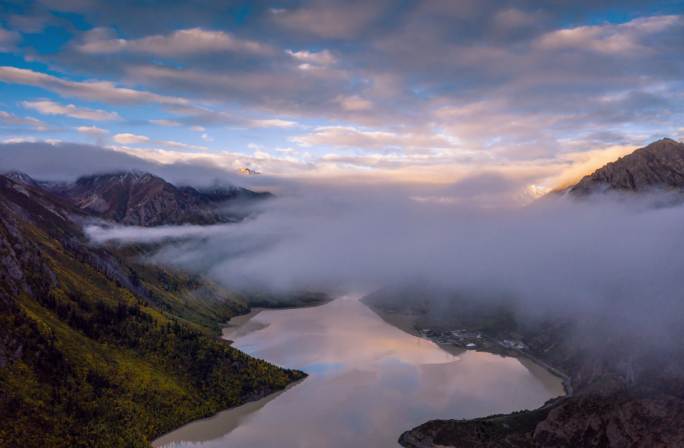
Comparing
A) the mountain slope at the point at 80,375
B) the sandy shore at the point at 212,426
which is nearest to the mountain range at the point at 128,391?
the mountain slope at the point at 80,375

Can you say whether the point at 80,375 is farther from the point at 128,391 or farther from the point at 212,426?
the point at 212,426

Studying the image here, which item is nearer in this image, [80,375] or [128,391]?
[80,375]

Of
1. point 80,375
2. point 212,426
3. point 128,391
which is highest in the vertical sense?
point 80,375

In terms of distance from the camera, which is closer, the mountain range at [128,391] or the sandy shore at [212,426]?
the mountain range at [128,391]

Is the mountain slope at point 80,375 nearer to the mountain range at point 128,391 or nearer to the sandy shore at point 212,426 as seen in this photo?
the mountain range at point 128,391

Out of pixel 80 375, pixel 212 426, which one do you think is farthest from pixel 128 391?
pixel 212 426

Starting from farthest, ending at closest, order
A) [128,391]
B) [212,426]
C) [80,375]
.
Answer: [212,426] < [128,391] < [80,375]

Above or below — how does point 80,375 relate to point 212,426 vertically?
above

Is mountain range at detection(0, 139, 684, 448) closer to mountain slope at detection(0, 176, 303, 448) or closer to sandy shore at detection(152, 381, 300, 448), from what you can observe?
mountain slope at detection(0, 176, 303, 448)

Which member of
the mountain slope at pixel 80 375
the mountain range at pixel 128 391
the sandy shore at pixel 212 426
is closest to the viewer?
the mountain slope at pixel 80 375

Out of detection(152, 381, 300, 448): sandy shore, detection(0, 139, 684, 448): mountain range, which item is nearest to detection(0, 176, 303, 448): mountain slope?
detection(0, 139, 684, 448): mountain range

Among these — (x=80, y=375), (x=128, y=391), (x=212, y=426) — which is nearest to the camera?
(x=80, y=375)
